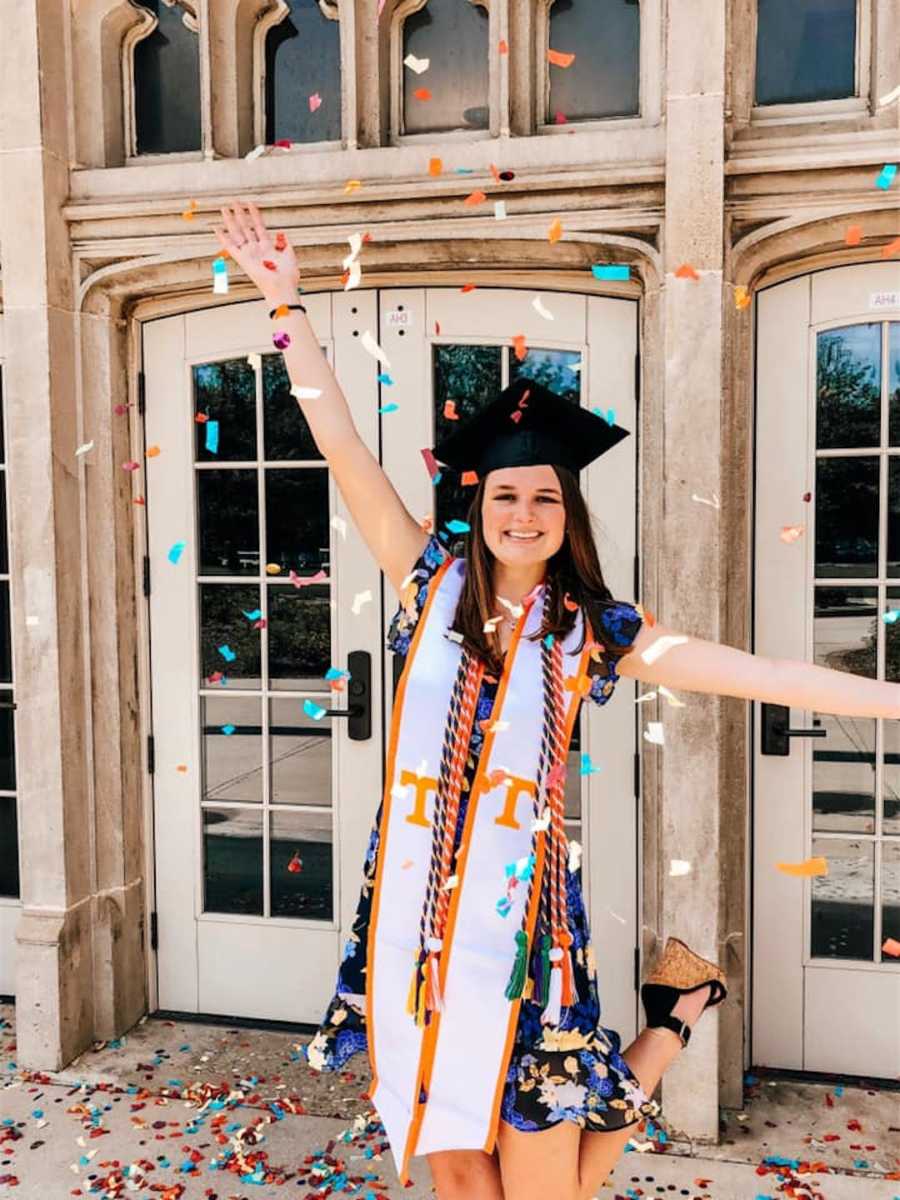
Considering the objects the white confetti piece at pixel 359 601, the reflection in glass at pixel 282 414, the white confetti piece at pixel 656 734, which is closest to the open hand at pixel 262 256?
the reflection in glass at pixel 282 414

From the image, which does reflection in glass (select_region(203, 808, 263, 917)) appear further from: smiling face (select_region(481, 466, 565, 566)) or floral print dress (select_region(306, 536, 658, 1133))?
smiling face (select_region(481, 466, 565, 566))

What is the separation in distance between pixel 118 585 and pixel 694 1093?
Answer: 261 cm

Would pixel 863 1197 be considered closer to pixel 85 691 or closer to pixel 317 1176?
pixel 317 1176

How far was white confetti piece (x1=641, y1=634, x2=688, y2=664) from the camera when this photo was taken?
2.12m

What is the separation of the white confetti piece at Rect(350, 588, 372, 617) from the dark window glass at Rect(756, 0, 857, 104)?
208cm

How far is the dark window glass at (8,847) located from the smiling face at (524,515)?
2922mm

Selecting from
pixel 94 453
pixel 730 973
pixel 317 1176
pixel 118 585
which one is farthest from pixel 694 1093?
pixel 94 453

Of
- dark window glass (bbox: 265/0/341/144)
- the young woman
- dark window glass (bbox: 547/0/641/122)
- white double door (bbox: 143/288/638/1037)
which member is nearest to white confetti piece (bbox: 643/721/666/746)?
white double door (bbox: 143/288/638/1037)

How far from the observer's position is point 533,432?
2.13 meters

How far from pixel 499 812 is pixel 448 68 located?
8.60ft

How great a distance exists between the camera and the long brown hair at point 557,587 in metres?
2.12

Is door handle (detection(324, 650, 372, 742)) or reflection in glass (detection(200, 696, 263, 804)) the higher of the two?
door handle (detection(324, 650, 372, 742))

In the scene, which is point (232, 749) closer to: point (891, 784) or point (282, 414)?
point (282, 414)

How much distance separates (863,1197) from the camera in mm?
2918
